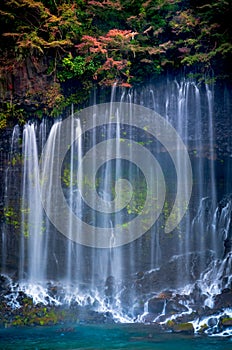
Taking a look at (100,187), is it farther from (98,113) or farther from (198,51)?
(198,51)

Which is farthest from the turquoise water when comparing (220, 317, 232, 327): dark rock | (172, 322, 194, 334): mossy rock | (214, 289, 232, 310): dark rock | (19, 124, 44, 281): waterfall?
(19, 124, 44, 281): waterfall

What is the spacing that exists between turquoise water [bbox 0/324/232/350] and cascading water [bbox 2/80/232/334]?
2406mm

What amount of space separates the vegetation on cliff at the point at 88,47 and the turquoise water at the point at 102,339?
7.26 m

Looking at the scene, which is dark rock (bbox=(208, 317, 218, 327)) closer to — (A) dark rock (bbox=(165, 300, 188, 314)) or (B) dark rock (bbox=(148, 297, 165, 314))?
(A) dark rock (bbox=(165, 300, 188, 314))

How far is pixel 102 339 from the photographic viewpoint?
1031 centimetres

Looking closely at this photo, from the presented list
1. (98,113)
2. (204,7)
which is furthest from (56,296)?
(204,7)

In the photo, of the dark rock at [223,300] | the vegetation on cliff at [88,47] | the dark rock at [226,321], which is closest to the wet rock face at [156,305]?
the dark rock at [223,300]

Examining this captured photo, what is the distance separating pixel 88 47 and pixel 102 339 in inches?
381

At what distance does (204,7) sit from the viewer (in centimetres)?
1384

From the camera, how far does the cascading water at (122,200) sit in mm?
14039

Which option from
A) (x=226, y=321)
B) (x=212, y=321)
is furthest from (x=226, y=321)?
(x=212, y=321)

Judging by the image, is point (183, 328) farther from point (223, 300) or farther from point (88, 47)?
point (88, 47)

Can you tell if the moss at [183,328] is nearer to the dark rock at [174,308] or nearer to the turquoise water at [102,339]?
the turquoise water at [102,339]

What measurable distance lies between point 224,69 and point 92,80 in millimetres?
4715
